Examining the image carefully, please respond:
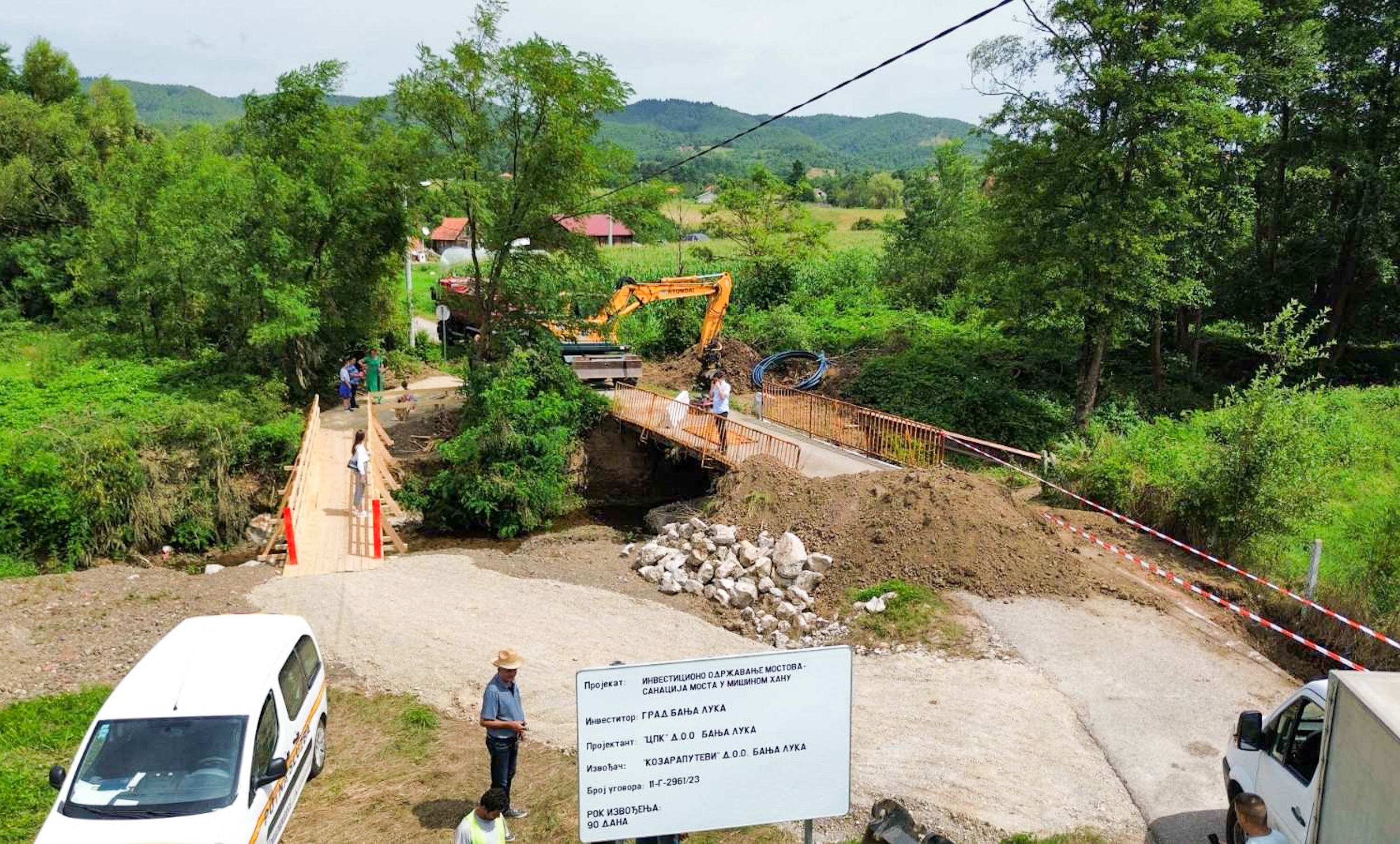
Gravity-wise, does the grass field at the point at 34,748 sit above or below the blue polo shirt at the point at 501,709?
below

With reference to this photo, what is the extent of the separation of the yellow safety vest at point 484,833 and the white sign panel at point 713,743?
2.53 ft

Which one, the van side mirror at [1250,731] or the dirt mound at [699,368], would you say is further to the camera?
the dirt mound at [699,368]

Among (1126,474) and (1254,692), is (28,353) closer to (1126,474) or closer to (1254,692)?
(1126,474)

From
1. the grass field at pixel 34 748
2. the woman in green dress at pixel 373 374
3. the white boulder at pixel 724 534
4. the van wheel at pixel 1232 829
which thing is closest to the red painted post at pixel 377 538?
the grass field at pixel 34 748

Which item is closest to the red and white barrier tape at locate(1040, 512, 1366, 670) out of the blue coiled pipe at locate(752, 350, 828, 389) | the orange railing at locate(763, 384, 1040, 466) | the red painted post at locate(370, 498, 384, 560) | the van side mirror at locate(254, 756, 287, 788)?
the orange railing at locate(763, 384, 1040, 466)

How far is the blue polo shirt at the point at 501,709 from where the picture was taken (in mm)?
7773

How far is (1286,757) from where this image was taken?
7016mm

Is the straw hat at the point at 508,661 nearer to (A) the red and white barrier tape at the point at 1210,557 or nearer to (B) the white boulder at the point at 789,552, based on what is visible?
(B) the white boulder at the point at 789,552

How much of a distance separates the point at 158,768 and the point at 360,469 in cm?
1034

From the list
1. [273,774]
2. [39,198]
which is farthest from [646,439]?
[39,198]

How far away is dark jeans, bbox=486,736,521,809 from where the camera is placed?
7.89 m

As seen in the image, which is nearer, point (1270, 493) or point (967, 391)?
point (1270, 493)

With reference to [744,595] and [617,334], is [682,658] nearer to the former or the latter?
[744,595]

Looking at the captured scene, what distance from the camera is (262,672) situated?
8.21 m
